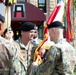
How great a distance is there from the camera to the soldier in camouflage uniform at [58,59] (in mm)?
4961

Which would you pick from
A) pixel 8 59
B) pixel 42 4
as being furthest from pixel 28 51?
pixel 42 4

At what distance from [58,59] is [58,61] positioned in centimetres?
3

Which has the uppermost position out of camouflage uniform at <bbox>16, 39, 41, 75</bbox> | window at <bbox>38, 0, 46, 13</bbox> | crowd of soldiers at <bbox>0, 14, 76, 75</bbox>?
crowd of soldiers at <bbox>0, 14, 76, 75</bbox>

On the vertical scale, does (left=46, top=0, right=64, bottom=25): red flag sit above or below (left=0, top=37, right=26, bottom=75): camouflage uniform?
above

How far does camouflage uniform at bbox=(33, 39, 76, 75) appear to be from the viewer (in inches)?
195

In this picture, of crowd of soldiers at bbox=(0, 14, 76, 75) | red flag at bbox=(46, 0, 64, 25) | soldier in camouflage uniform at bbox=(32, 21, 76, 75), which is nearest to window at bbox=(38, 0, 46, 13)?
red flag at bbox=(46, 0, 64, 25)

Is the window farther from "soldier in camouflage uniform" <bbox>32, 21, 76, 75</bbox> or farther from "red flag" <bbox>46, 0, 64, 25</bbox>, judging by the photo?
"soldier in camouflage uniform" <bbox>32, 21, 76, 75</bbox>

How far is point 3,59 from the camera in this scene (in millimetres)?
4719

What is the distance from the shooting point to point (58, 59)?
4.99 m

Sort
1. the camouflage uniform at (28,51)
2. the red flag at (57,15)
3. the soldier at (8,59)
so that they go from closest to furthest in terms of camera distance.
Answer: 1. the soldier at (8,59)
2. the camouflage uniform at (28,51)
3. the red flag at (57,15)

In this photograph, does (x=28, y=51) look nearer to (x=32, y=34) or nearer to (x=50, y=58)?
(x=32, y=34)

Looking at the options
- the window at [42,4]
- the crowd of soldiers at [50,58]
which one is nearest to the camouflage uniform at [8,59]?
the crowd of soldiers at [50,58]

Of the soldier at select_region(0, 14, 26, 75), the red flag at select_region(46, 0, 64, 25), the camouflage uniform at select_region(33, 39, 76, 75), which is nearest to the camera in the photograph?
the soldier at select_region(0, 14, 26, 75)

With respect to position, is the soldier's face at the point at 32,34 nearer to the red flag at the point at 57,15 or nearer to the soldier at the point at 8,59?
the red flag at the point at 57,15
